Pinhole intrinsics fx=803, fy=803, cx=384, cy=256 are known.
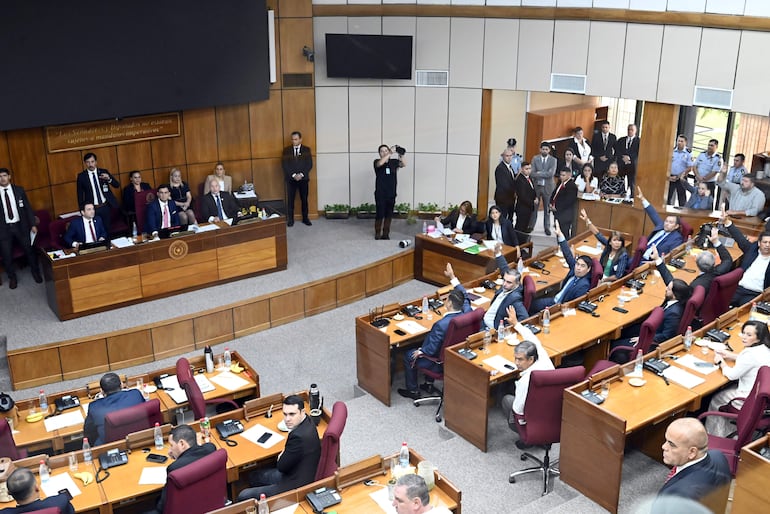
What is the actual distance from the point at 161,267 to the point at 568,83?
6948mm

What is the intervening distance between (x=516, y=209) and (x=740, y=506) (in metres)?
7.59

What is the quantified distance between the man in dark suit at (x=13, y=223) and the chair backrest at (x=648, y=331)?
7855mm

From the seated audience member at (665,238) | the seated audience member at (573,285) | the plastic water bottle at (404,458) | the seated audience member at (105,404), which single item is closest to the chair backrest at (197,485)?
the plastic water bottle at (404,458)

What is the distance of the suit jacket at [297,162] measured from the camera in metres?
13.5

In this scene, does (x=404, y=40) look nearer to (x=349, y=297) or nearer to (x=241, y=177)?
(x=241, y=177)

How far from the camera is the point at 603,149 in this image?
13.8 meters

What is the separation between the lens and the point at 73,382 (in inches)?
364

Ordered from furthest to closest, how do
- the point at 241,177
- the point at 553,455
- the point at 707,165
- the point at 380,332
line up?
1. the point at 241,177
2. the point at 707,165
3. the point at 380,332
4. the point at 553,455

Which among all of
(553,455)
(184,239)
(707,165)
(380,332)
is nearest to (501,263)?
(380,332)

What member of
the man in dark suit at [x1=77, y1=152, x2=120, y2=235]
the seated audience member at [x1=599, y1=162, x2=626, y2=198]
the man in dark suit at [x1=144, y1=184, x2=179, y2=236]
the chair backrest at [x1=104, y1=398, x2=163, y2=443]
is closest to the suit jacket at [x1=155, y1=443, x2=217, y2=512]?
the chair backrest at [x1=104, y1=398, x2=163, y2=443]

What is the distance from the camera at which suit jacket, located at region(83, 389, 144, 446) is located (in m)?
6.60

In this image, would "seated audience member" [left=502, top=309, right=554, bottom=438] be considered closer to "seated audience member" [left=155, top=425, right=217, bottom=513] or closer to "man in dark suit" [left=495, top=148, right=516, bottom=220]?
"seated audience member" [left=155, top=425, right=217, bottom=513]

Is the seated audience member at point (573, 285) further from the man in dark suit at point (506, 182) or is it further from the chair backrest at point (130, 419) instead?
the chair backrest at point (130, 419)

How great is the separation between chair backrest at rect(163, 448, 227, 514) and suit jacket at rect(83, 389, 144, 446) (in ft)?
4.45
